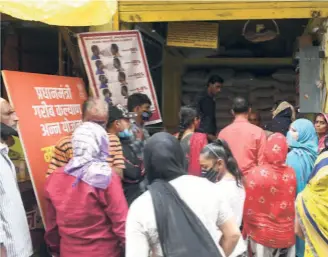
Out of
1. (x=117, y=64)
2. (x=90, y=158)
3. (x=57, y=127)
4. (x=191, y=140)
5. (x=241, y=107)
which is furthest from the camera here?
(x=117, y=64)

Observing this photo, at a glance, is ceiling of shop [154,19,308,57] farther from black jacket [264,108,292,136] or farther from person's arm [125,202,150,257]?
person's arm [125,202,150,257]

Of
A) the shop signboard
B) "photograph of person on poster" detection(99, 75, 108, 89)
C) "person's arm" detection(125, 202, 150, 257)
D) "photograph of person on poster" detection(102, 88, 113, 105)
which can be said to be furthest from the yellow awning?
"person's arm" detection(125, 202, 150, 257)

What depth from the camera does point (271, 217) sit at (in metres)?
4.17

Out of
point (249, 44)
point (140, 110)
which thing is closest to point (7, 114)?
point (140, 110)

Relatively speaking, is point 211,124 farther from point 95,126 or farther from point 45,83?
point 95,126

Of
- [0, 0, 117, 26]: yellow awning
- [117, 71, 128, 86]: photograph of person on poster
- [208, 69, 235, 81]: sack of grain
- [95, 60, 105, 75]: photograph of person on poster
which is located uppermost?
[0, 0, 117, 26]: yellow awning

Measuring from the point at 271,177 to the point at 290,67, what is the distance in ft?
17.4

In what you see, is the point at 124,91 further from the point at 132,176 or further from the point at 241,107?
the point at 132,176

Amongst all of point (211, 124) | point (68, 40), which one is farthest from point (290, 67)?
point (68, 40)

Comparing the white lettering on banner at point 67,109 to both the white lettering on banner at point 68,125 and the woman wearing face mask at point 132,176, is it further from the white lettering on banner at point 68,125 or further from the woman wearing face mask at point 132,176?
the woman wearing face mask at point 132,176

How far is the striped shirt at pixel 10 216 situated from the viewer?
3.35 m

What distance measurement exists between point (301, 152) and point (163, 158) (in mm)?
2660

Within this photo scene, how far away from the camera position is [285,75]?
28.8ft

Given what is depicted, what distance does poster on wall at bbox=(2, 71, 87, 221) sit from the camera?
13.5 ft
